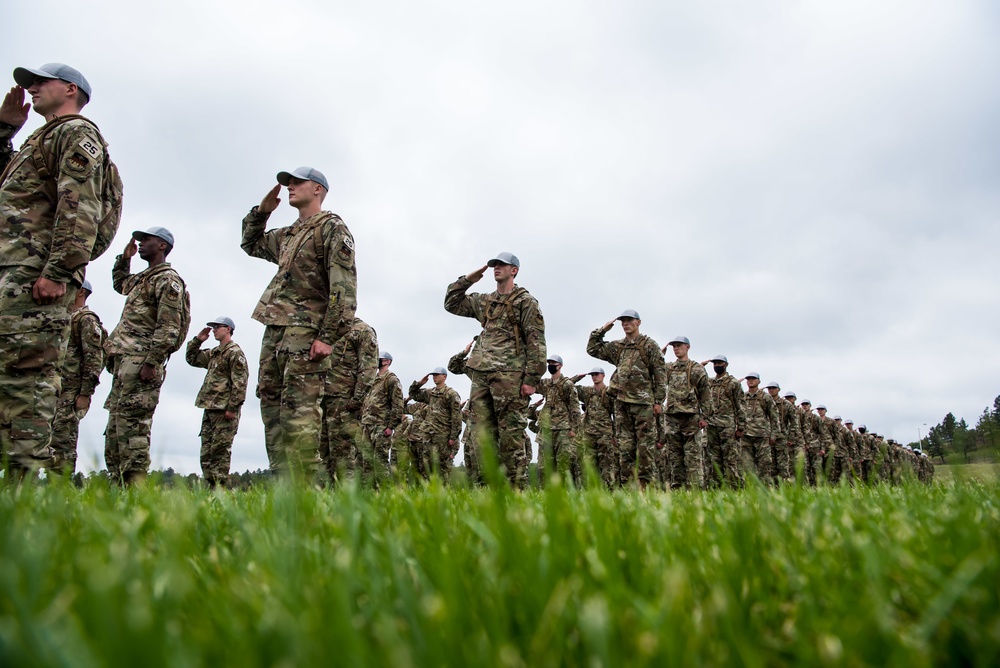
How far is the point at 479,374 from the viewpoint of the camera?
7777mm

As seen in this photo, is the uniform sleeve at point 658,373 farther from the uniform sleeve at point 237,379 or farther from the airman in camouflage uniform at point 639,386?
the uniform sleeve at point 237,379

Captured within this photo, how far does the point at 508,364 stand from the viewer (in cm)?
775

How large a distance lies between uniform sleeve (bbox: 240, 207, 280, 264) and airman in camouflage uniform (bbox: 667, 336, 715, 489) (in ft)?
27.4

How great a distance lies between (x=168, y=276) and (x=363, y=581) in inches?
266

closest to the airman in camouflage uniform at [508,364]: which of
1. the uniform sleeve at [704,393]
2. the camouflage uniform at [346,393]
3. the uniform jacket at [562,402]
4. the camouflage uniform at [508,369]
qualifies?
the camouflage uniform at [508,369]

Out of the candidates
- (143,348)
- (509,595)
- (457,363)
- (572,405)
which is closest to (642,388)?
(457,363)

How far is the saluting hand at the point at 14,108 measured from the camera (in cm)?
500

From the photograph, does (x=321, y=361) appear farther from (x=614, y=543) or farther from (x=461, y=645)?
(x=461, y=645)

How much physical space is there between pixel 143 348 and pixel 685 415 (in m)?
9.30

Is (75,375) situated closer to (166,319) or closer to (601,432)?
(166,319)

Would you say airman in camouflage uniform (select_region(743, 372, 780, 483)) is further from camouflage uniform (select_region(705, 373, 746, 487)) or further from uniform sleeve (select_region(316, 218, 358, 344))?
uniform sleeve (select_region(316, 218, 358, 344))

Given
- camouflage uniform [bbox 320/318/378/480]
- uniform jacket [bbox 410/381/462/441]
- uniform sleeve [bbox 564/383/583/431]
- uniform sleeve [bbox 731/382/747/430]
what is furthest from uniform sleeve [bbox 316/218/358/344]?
uniform sleeve [bbox 564/383/583/431]

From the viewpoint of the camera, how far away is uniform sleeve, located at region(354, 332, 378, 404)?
10.7m

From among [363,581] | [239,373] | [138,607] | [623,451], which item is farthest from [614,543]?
[623,451]
